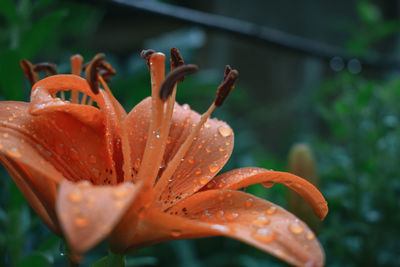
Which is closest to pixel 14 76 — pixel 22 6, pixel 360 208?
pixel 22 6

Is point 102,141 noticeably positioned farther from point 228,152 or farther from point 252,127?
point 252,127

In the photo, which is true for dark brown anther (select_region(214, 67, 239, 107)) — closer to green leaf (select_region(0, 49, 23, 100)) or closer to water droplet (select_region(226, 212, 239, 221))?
water droplet (select_region(226, 212, 239, 221))

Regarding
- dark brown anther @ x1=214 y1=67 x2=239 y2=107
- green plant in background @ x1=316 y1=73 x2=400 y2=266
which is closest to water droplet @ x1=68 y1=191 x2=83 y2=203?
dark brown anther @ x1=214 y1=67 x2=239 y2=107

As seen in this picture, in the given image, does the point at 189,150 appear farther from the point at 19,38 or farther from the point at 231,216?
the point at 19,38

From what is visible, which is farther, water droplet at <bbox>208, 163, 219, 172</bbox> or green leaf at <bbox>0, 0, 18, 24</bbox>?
green leaf at <bbox>0, 0, 18, 24</bbox>

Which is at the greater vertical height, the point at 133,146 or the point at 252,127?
the point at 133,146

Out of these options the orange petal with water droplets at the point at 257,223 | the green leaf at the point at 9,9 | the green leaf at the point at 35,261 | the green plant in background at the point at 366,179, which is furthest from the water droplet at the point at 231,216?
the green leaf at the point at 9,9
